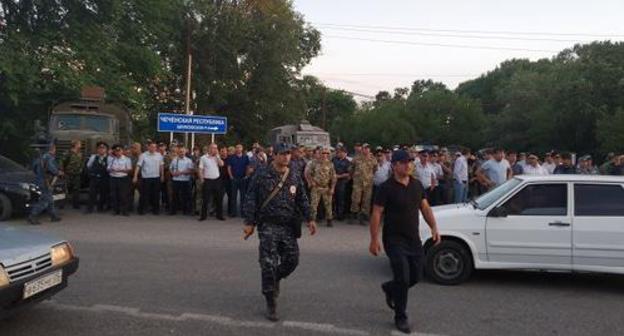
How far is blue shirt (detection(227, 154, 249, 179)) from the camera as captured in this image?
15008 millimetres

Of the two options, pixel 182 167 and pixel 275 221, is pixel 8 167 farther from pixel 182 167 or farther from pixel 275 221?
pixel 275 221

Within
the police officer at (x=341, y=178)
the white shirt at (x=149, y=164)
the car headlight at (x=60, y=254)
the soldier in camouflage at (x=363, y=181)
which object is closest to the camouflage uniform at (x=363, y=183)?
the soldier in camouflage at (x=363, y=181)

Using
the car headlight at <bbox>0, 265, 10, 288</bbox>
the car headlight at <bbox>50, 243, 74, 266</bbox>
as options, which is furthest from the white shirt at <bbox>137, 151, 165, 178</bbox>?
the car headlight at <bbox>0, 265, 10, 288</bbox>

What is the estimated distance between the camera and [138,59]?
25.5 meters

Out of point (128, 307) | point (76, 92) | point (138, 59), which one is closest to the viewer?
point (128, 307)

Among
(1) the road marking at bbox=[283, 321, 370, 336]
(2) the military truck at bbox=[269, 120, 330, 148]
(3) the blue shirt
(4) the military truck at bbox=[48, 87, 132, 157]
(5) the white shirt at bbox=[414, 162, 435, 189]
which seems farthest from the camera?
(2) the military truck at bbox=[269, 120, 330, 148]

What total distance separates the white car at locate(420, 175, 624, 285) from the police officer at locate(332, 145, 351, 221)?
20.5 feet

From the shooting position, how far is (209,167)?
14539mm

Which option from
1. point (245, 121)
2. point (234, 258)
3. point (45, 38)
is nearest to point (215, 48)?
point (245, 121)

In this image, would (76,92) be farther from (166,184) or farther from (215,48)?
(215,48)

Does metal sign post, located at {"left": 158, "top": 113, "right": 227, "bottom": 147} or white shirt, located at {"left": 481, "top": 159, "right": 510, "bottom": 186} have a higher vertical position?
metal sign post, located at {"left": 158, "top": 113, "right": 227, "bottom": 147}

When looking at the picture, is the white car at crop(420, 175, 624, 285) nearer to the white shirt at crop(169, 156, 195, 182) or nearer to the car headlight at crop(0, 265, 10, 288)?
the car headlight at crop(0, 265, 10, 288)

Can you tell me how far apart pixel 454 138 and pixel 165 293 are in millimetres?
74074

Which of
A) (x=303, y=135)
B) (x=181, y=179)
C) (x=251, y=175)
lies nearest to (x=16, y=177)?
(x=181, y=179)
